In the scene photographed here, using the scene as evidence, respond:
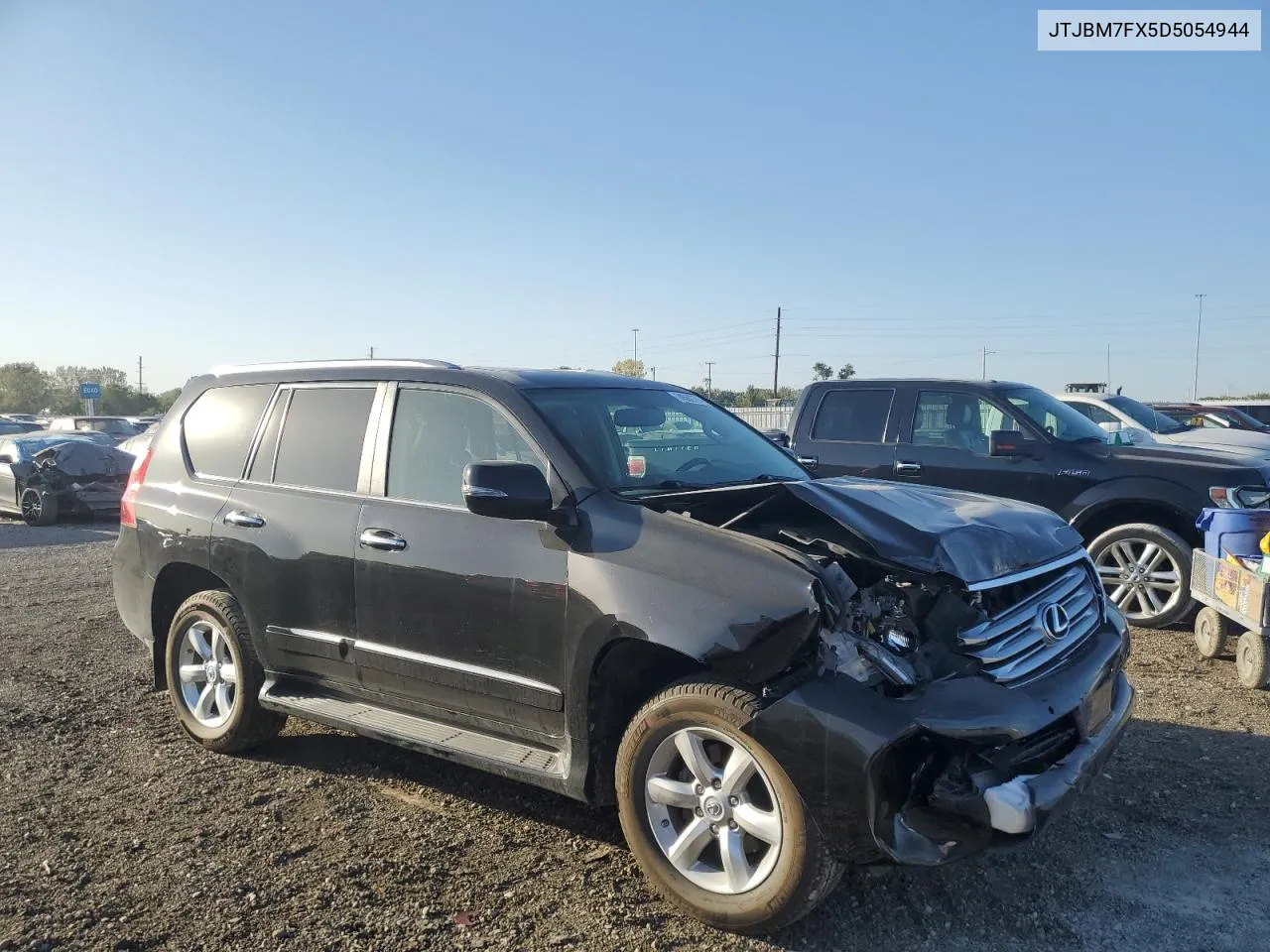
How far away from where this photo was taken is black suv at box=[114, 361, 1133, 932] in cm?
296

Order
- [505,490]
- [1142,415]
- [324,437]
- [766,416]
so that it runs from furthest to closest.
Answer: [766,416]
[1142,415]
[324,437]
[505,490]

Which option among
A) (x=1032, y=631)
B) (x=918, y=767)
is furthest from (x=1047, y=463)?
(x=918, y=767)

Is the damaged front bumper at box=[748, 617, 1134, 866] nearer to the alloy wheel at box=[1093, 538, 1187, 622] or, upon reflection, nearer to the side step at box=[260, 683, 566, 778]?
the side step at box=[260, 683, 566, 778]

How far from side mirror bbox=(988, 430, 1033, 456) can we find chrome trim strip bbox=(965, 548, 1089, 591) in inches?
155

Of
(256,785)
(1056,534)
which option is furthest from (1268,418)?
(256,785)

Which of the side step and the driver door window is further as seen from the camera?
the driver door window

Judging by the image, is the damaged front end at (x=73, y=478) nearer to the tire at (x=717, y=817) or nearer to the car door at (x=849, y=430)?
the car door at (x=849, y=430)

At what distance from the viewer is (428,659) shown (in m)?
3.96

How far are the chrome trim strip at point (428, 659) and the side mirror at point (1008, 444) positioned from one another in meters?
5.29

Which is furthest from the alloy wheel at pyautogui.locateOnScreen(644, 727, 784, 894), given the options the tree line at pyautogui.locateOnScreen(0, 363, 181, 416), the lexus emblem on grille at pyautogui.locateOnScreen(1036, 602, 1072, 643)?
the tree line at pyautogui.locateOnScreen(0, 363, 181, 416)

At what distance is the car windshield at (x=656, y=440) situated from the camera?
12.9 feet

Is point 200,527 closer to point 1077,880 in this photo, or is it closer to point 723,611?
Answer: point 723,611

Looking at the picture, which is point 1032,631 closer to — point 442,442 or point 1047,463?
point 442,442

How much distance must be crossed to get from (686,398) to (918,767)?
2524 millimetres
